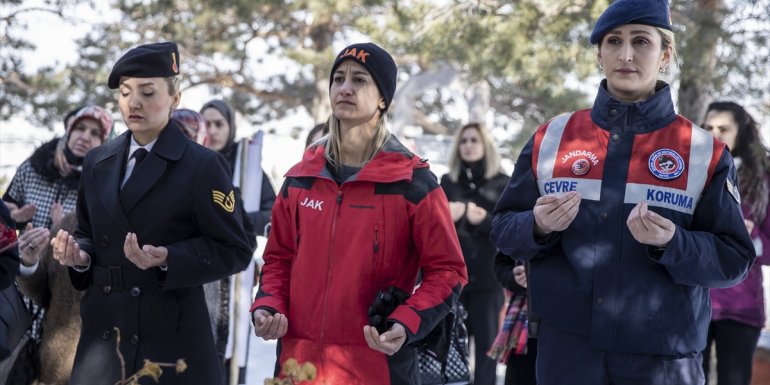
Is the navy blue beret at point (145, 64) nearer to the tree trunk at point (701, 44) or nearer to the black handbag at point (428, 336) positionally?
the black handbag at point (428, 336)

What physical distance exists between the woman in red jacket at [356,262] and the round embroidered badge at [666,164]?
784 millimetres

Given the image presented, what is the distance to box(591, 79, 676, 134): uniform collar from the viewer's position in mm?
3164

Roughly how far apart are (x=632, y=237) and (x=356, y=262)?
935 millimetres

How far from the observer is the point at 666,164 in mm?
3092

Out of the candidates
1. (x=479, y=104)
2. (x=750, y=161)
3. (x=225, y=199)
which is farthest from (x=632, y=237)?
(x=479, y=104)

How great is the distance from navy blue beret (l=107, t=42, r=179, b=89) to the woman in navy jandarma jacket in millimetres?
1469

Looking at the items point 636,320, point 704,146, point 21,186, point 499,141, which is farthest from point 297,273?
point 499,141

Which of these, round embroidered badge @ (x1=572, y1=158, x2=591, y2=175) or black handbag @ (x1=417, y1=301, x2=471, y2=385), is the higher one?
round embroidered badge @ (x1=572, y1=158, x2=591, y2=175)

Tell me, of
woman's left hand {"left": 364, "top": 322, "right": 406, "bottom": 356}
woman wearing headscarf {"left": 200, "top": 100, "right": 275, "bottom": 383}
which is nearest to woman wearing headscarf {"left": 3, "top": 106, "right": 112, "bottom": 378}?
woman wearing headscarf {"left": 200, "top": 100, "right": 275, "bottom": 383}

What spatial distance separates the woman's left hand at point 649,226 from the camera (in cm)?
287

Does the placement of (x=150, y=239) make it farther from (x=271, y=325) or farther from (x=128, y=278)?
(x=271, y=325)

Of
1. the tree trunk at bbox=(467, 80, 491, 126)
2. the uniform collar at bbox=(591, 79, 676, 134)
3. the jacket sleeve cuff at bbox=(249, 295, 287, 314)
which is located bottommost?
the jacket sleeve cuff at bbox=(249, 295, 287, 314)

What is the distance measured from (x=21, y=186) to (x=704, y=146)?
4.22 meters

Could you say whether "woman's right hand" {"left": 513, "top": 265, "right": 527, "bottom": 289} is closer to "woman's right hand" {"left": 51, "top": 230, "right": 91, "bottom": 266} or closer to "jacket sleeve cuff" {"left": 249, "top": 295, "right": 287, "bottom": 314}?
"jacket sleeve cuff" {"left": 249, "top": 295, "right": 287, "bottom": 314}
